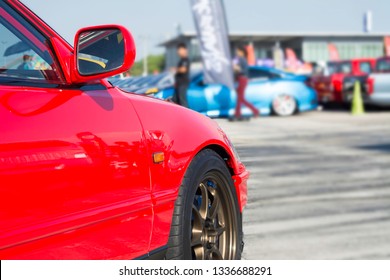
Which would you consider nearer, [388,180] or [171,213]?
[171,213]

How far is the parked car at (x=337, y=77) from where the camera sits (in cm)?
2283

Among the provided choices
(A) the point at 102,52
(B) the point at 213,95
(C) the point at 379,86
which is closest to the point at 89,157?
(A) the point at 102,52

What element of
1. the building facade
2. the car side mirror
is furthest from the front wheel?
the building facade

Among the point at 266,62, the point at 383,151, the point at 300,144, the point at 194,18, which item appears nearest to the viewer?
the point at 383,151

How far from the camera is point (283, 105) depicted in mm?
19797

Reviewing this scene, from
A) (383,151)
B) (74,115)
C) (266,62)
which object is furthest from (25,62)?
(266,62)

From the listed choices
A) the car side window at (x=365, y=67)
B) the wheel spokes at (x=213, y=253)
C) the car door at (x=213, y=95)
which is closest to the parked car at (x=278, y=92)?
the car door at (x=213, y=95)

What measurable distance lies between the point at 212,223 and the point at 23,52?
1.31 metres

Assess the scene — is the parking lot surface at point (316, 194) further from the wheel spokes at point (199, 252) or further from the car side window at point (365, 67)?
the car side window at point (365, 67)

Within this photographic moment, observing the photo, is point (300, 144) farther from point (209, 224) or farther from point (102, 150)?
point (102, 150)

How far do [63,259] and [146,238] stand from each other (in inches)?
21.2

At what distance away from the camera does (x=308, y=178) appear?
8.96m

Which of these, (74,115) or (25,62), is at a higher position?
(25,62)

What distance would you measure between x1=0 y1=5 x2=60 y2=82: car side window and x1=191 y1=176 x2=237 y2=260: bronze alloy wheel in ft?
3.29
